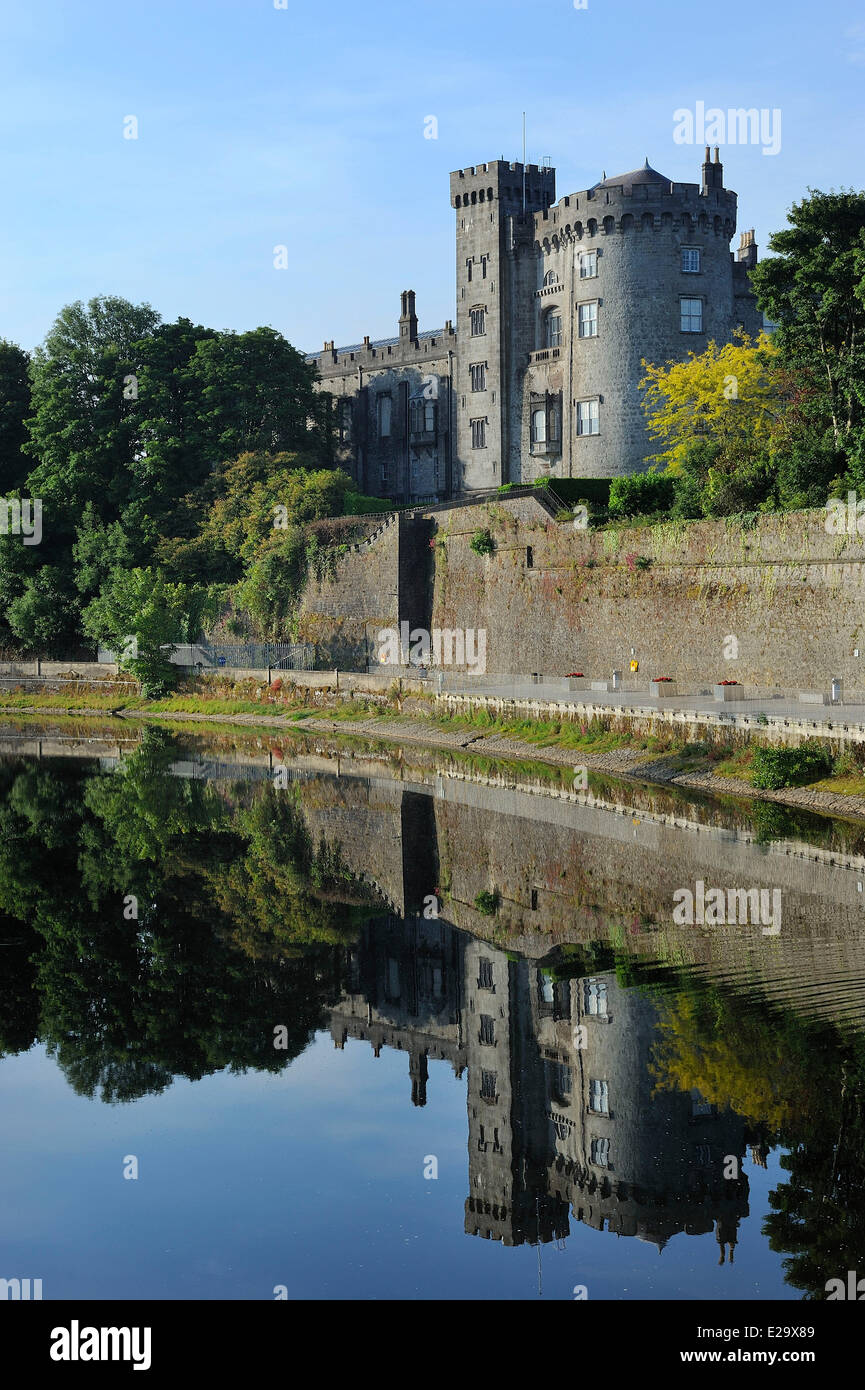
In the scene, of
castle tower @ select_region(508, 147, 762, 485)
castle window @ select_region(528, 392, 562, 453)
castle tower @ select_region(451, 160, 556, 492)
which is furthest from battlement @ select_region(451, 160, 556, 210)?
castle window @ select_region(528, 392, 562, 453)

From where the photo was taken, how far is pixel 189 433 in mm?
61219

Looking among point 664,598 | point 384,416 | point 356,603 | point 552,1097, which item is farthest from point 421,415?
point 552,1097

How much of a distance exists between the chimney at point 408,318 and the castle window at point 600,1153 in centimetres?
5981

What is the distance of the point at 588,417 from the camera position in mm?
51031

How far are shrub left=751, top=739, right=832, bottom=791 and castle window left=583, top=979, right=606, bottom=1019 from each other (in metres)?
10.4

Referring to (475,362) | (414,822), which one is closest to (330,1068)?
(414,822)

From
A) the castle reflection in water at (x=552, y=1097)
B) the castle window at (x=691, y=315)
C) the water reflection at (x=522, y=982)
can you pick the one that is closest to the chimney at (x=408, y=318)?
the castle window at (x=691, y=315)

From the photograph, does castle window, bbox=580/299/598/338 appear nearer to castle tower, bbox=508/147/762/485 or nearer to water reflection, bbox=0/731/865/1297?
castle tower, bbox=508/147/762/485

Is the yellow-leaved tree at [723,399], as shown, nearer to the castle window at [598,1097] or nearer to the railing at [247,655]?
the railing at [247,655]

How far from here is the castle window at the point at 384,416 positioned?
222ft

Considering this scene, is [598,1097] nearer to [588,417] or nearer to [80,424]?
[588,417]

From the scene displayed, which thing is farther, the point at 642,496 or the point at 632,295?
the point at 632,295

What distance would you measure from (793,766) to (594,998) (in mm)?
10972
